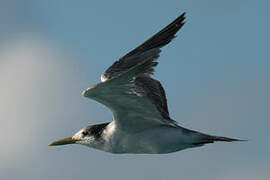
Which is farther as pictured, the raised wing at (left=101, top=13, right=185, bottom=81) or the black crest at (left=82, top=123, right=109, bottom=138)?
the black crest at (left=82, top=123, right=109, bottom=138)

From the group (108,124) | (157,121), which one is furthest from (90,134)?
(157,121)

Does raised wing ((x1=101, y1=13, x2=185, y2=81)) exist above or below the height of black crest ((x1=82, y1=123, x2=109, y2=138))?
above

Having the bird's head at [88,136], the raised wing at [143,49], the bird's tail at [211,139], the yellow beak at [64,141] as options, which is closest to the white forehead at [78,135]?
the bird's head at [88,136]

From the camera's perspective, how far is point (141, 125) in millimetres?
15633

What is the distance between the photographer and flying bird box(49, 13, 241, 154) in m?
14.4

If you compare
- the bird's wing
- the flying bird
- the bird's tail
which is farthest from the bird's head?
the bird's tail

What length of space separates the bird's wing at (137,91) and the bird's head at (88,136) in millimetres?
1126

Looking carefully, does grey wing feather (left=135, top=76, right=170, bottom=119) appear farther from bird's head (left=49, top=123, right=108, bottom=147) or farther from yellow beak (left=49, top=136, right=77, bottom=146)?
yellow beak (left=49, top=136, right=77, bottom=146)

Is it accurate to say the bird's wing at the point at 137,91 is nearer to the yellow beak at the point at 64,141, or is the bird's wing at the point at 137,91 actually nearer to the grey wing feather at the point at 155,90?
the grey wing feather at the point at 155,90

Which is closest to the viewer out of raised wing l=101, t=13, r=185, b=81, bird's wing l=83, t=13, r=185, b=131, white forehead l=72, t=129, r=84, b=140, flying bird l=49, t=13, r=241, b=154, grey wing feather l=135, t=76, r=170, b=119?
bird's wing l=83, t=13, r=185, b=131

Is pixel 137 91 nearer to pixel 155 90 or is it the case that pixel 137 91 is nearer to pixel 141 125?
pixel 141 125

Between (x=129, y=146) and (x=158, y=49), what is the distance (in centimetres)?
290

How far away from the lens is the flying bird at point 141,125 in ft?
47.1

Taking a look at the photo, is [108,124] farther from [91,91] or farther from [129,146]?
[91,91]
